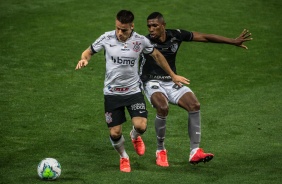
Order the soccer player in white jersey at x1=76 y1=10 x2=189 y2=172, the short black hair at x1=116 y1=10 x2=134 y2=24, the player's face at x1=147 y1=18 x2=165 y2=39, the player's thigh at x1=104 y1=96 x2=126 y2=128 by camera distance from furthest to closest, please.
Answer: the player's face at x1=147 y1=18 x2=165 y2=39 → the player's thigh at x1=104 y1=96 x2=126 y2=128 → the soccer player in white jersey at x1=76 y1=10 x2=189 y2=172 → the short black hair at x1=116 y1=10 x2=134 y2=24

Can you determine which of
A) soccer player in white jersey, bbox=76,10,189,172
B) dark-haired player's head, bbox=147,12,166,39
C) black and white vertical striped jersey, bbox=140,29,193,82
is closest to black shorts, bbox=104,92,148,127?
soccer player in white jersey, bbox=76,10,189,172

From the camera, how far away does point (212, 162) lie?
1164 cm

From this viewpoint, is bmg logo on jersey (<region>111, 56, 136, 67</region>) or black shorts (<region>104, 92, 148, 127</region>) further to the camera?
→ black shorts (<region>104, 92, 148, 127</region>)

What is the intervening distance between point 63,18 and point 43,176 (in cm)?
1149

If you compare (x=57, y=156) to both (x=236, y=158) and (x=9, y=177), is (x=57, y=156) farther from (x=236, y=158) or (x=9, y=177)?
(x=236, y=158)

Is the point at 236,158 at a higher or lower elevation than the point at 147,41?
lower

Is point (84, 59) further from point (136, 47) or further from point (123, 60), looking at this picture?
point (136, 47)

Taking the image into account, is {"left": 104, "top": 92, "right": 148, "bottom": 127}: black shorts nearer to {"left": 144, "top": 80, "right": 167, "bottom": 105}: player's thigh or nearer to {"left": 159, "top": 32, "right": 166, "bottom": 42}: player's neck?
{"left": 144, "top": 80, "right": 167, "bottom": 105}: player's thigh

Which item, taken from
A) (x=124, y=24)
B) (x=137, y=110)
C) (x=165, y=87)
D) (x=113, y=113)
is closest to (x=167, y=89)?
(x=165, y=87)

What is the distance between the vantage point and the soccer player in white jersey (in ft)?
36.0

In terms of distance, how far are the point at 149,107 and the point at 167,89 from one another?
348cm

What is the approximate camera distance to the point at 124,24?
35.4ft

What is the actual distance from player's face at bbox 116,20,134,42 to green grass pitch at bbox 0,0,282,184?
6.68ft

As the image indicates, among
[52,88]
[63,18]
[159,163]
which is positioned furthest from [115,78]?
[63,18]
